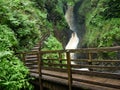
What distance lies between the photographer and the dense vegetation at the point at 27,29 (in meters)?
10.7

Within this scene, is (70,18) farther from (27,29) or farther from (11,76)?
(11,76)

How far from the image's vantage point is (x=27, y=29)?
1750 centimetres

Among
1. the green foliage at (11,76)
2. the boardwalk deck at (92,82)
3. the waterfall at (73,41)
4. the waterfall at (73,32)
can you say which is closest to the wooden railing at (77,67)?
the boardwalk deck at (92,82)

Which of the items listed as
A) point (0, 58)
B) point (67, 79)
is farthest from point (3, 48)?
point (67, 79)

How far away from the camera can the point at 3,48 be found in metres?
12.4

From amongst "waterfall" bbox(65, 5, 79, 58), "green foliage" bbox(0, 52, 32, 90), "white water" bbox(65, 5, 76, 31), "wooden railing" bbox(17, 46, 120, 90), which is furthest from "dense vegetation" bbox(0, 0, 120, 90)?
"white water" bbox(65, 5, 76, 31)

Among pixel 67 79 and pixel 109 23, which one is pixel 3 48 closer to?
pixel 67 79

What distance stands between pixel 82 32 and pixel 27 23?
53.2 feet

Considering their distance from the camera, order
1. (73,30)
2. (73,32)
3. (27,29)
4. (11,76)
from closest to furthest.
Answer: (11,76) → (27,29) → (73,32) → (73,30)

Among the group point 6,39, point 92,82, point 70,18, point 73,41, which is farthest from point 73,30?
point 92,82

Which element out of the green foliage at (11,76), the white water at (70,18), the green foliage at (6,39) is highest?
the white water at (70,18)

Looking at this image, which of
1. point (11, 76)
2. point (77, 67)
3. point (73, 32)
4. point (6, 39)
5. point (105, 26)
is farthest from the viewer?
point (73, 32)

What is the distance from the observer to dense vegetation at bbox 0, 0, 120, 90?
10.7 meters

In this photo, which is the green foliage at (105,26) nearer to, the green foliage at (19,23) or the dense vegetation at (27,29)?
the dense vegetation at (27,29)
